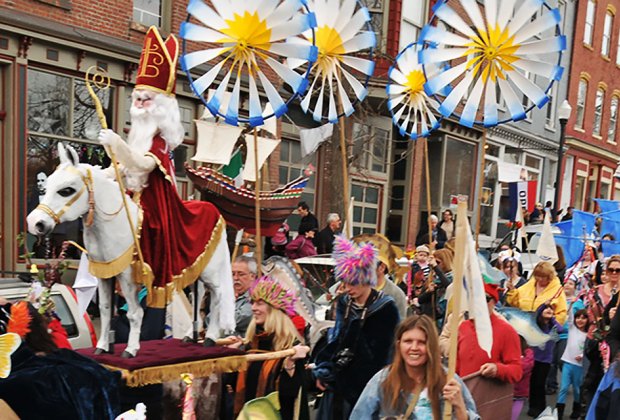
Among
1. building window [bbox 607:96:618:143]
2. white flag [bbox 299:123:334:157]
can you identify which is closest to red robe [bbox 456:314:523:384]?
white flag [bbox 299:123:334:157]

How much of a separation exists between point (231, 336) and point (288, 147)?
11.4 m

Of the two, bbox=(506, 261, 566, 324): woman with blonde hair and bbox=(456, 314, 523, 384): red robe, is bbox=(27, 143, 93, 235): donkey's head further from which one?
bbox=(506, 261, 566, 324): woman with blonde hair

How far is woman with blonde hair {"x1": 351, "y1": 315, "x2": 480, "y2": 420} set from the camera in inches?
138

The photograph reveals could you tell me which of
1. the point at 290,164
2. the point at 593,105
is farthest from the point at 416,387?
the point at 593,105

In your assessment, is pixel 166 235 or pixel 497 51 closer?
pixel 166 235

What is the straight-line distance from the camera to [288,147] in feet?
54.2

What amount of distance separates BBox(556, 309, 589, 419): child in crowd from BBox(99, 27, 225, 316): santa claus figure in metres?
4.58

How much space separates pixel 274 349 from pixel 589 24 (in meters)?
28.6

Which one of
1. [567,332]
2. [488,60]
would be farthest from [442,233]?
[488,60]

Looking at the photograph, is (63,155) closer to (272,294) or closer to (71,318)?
(272,294)

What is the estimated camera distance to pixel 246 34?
580 centimetres

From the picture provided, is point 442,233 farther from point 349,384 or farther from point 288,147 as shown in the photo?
point 349,384

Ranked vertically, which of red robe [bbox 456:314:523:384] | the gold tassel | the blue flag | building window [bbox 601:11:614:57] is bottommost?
the gold tassel

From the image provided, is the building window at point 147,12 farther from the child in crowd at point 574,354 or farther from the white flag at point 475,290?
the white flag at point 475,290
